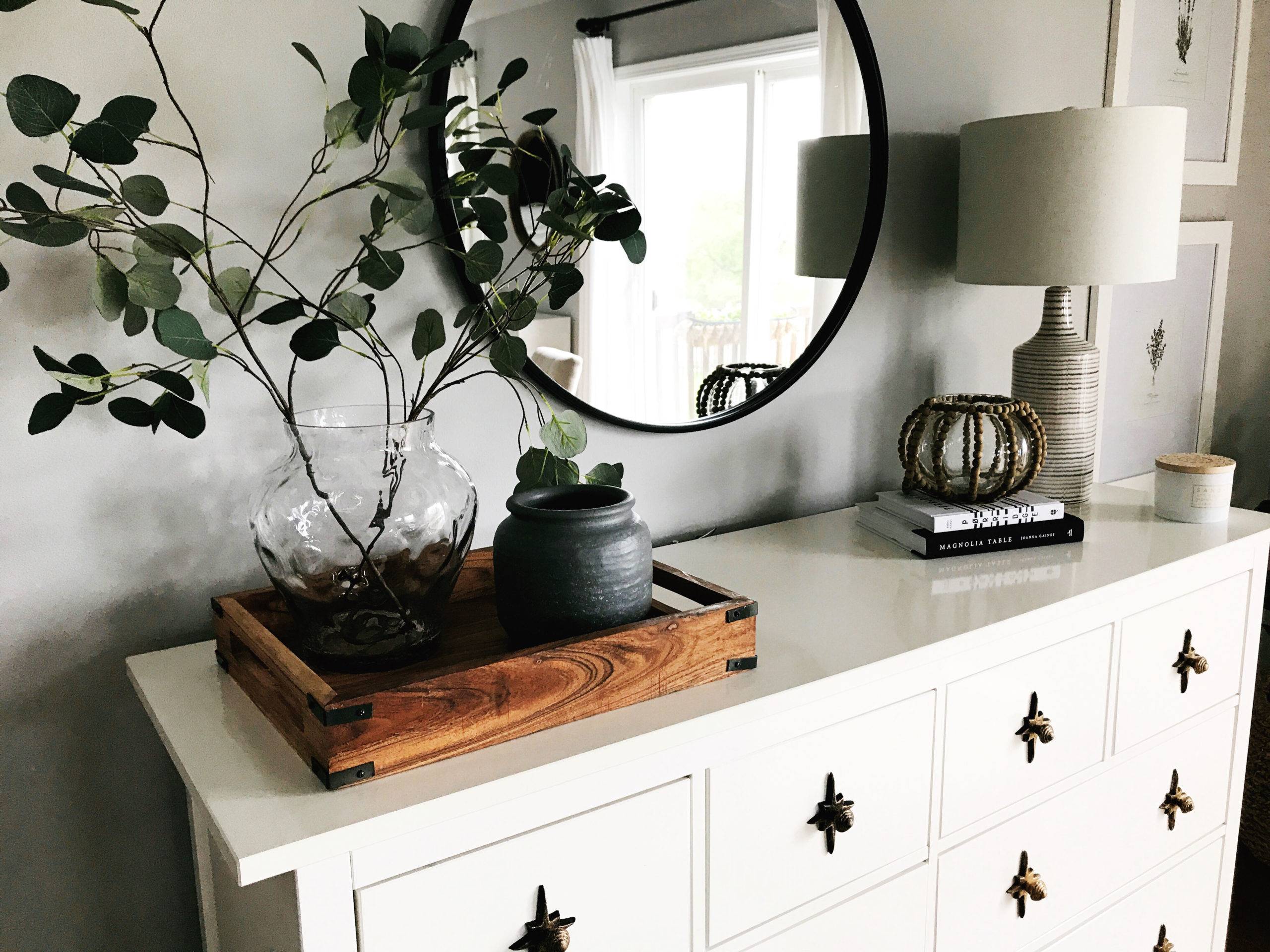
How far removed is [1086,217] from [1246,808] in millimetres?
1471

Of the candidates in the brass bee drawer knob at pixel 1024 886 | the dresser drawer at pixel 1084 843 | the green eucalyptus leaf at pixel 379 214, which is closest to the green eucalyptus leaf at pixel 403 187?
the green eucalyptus leaf at pixel 379 214

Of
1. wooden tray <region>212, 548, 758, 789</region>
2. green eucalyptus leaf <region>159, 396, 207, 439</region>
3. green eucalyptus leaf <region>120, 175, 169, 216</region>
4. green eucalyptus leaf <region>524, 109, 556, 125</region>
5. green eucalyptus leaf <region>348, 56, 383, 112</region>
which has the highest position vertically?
green eucalyptus leaf <region>524, 109, 556, 125</region>

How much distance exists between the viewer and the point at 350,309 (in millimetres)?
1021

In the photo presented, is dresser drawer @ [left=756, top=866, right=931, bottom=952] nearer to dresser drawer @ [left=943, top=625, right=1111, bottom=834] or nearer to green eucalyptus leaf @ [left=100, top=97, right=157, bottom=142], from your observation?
dresser drawer @ [left=943, top=625, right=1111, bottom=834]

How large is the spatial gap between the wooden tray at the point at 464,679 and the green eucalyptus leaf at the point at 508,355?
0.87ft

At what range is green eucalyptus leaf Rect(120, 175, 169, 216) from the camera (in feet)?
2.93

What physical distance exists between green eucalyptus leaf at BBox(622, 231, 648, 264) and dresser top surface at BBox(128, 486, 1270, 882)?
0.41 metres

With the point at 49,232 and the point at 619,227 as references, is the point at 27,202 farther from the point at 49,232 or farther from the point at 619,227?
the point at 619,227

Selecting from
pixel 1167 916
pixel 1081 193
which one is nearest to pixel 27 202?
pixel 1081 193

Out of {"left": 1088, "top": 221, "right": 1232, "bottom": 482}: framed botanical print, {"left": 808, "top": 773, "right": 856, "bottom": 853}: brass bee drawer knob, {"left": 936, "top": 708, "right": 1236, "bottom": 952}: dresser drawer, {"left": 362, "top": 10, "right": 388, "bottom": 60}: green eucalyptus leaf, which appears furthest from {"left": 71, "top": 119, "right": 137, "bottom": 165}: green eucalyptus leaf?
{"left": 1088, "top": 221, "right": 1232, "bottom": 482}: framed botanical print

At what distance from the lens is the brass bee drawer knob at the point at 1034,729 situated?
4.09ft

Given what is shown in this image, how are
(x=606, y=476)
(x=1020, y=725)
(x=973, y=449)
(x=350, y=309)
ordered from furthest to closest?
1. (x=973, y=449)
2. (x=1020, y=725)
3. (x=606, y=476)
4. (x=350, y=309)

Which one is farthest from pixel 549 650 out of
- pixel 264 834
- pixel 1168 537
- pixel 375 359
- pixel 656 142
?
pixel 1168 537

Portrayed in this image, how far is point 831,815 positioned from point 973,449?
62 cm
